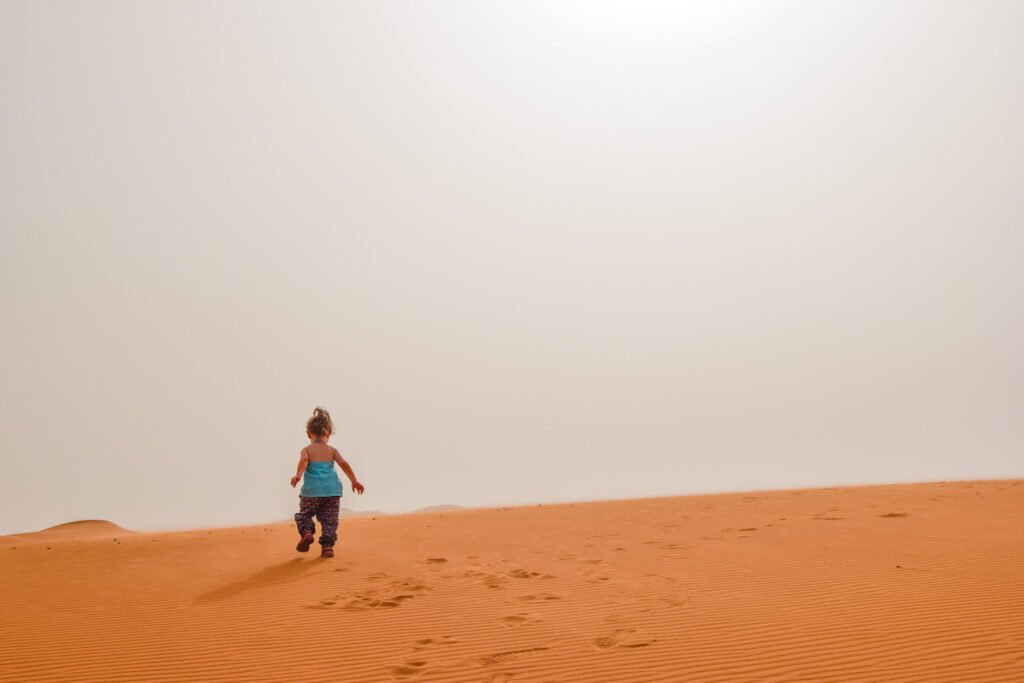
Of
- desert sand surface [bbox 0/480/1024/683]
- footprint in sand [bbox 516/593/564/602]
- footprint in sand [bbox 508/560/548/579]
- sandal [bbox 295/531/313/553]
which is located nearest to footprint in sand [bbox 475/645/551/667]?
desert sand surface [bbox 0/480/1024/683]

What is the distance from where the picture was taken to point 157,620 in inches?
215

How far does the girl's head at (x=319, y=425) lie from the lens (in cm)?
820

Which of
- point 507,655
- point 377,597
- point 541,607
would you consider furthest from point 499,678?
point 377,597

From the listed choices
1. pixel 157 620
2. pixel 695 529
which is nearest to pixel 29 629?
pixel 157 620

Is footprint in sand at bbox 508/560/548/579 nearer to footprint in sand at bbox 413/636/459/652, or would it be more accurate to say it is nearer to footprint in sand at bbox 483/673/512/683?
footprint in sand at bbox 413/636/459/652

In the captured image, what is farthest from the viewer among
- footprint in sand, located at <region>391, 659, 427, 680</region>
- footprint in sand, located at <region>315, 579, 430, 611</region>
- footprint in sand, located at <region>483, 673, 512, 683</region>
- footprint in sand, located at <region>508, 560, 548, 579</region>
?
footprint in sand, located at <region>508, 560, 548, 579</region>

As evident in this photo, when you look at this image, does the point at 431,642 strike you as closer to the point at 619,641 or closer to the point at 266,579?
the point at 619,641

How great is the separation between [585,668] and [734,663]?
95 centimetres

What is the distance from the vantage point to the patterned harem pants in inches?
324

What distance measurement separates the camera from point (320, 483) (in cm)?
811

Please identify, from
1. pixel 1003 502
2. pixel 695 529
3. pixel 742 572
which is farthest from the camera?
pixel 1003 502

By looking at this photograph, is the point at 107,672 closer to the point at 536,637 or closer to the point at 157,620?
the point at 157,620

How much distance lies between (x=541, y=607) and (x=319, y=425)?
4006 millimetres

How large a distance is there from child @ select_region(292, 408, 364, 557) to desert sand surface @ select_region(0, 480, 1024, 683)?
0.34m
